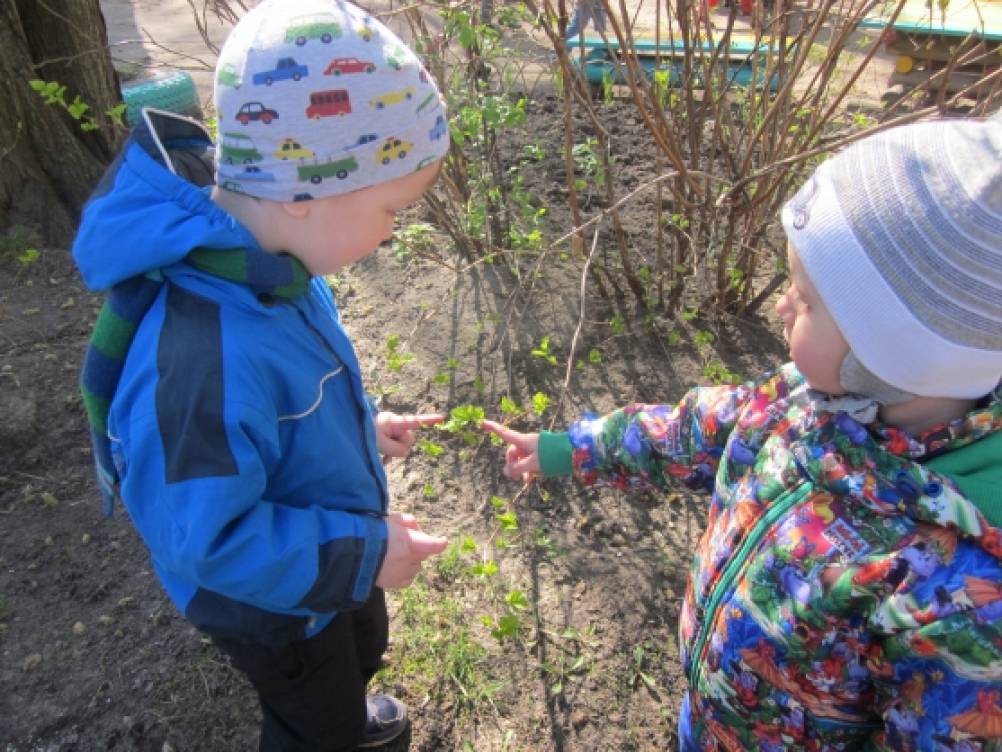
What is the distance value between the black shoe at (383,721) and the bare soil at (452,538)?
82 mm

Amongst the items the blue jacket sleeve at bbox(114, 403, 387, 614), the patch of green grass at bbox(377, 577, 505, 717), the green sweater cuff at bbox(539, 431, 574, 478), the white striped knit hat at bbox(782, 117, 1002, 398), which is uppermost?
the white striped knit hat at bbox(782, 117, 1002, 398)

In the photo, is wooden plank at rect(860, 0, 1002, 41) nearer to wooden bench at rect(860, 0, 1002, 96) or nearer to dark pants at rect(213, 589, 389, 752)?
wooden bench at rect(860, 0, 1002, 96)

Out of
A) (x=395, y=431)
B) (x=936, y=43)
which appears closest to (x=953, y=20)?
(x=936, y=43)

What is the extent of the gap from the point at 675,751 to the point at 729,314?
177 cm

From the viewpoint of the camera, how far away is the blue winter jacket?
1.20 metres

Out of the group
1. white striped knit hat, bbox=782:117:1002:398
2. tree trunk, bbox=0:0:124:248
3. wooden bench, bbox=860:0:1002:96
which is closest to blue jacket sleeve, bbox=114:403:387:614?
white striped knit hat, bbox=782:117:1002:398

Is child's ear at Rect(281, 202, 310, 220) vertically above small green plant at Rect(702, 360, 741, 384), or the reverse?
child's ear at Rect(281, 202, 310, 220)

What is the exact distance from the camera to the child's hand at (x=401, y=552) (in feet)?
4.61

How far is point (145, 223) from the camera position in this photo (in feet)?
4.05

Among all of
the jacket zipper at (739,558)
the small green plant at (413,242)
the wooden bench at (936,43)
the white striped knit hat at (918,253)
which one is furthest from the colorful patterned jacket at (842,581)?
the wooden bench at (936,43)

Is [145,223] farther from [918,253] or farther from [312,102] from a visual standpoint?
[918,253]

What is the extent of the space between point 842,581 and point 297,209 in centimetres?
98

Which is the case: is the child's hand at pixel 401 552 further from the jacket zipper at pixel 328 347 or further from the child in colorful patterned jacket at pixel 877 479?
the child in colorful patterned jacket at pixel 877 479

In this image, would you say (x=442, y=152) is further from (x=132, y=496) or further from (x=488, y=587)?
(x=488, y=587)
